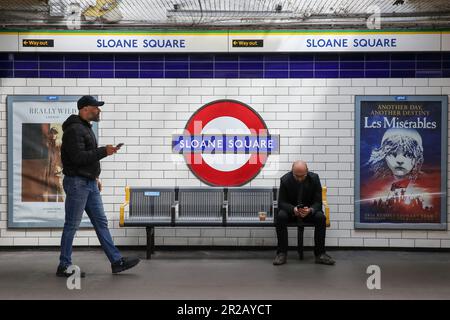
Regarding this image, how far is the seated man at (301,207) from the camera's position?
7.66 m

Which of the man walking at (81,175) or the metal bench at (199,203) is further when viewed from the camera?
the metal bench at (199,203)

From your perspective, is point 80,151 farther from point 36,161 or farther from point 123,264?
point 36,161

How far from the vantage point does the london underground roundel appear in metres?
8.65

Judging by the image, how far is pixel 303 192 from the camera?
7.81m

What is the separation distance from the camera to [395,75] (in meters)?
8.54

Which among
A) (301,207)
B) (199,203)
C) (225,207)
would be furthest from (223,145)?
(301,207)

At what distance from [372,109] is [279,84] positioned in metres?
1.29

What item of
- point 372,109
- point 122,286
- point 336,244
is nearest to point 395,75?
point 372,109

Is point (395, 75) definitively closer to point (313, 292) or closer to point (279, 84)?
point (279, 84)

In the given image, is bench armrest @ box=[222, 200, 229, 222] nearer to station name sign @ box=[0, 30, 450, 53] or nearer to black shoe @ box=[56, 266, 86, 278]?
black shoe @ box=[56, 266, 86, 278]

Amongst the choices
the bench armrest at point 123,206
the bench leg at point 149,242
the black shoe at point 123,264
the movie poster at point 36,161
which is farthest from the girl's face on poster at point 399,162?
the movie poster at point 36,161

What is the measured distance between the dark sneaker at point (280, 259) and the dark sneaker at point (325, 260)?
1.31 ft

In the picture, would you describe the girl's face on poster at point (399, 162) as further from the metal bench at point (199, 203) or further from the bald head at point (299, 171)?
the bald head at point (299, 171)
